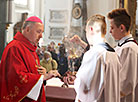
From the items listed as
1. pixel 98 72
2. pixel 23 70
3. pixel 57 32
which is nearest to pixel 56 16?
pixel 57 32

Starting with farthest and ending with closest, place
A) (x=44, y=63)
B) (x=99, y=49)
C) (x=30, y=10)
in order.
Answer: (x=30, y=10), (x=44, y=63), (x=99, y=49)

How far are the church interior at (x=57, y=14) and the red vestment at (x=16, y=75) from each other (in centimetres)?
149

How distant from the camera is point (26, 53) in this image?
2297 mm

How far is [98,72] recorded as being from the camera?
2068mm

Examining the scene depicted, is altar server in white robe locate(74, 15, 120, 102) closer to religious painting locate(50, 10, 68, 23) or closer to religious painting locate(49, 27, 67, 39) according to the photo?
religious painting locate(49, 27, 67, 39)

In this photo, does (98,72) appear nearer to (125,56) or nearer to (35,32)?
(125,56)

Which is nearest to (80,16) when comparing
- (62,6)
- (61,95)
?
(62,6)

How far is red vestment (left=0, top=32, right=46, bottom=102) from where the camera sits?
2.13 meters

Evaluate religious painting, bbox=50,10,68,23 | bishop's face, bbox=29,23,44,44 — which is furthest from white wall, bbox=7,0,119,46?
bishop's face, bbox=29,23,44,44

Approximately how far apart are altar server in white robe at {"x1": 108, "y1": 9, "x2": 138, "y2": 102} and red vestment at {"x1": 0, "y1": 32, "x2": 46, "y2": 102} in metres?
0.93

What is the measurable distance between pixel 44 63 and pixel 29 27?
2.70 metres

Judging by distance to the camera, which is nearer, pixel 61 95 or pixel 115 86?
pixel 115 86

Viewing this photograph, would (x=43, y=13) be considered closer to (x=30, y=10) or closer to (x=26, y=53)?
(x=30, y=10)

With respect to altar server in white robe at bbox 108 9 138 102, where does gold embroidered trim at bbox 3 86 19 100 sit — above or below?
below
